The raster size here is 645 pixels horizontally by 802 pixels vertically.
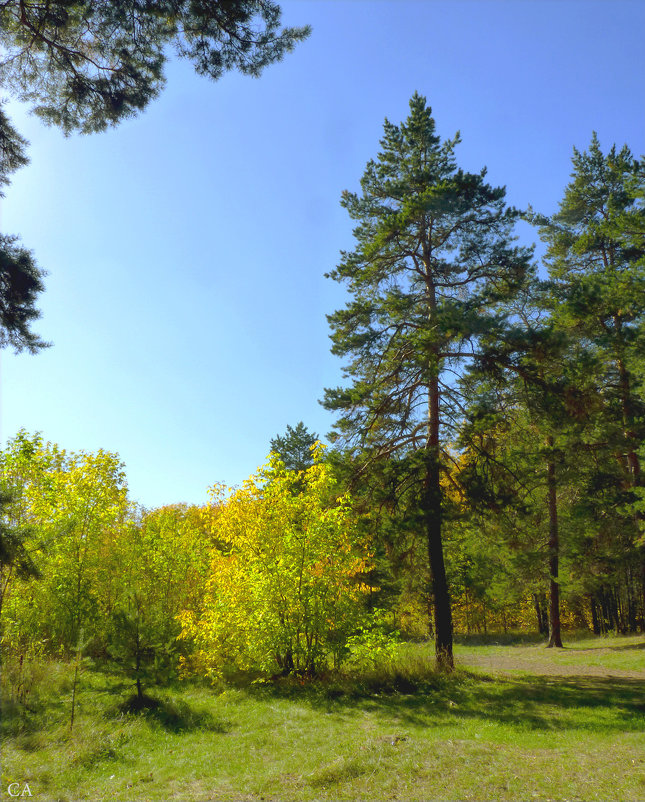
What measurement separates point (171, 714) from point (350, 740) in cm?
401

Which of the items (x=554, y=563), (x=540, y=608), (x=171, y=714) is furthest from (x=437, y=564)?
(x=540, y=608)

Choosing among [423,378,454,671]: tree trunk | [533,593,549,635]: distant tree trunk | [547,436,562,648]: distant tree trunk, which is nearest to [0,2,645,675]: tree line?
[423,378,454,671]: tree trunk

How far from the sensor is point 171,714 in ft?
30.7

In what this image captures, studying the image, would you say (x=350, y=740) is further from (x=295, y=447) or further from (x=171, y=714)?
(x=295, y=447)

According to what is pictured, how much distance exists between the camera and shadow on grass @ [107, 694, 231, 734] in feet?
28.5

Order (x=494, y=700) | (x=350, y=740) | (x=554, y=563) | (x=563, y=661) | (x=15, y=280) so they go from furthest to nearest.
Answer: (x=554, y=563), (x=563, y=661), (x=494, y=700), (x=350, y=740), (x=15, y=280)

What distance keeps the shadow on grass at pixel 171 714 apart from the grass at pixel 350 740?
0.13 feet

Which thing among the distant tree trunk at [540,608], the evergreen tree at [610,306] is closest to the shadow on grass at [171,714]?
the evergreen tree at [610,306]

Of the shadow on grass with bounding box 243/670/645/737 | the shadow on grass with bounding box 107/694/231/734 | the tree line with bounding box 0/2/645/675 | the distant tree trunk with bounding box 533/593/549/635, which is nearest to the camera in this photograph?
the shadow on grass with bounding box 243/670/645/737

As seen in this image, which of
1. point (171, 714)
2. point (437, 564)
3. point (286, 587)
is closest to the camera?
point (171, 714)

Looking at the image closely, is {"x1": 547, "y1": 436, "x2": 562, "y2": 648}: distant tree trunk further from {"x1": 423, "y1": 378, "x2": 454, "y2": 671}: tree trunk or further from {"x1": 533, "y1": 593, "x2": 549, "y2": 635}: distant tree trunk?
{"x1": 533, "y1": 593, "x2": 549, "y2": 635}: distant tree trunk

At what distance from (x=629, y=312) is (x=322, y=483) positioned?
12272 millimetres

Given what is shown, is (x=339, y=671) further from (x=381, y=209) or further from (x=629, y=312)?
(x=629, y=312)

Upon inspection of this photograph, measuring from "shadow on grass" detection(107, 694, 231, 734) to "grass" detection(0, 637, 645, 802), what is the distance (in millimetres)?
39
